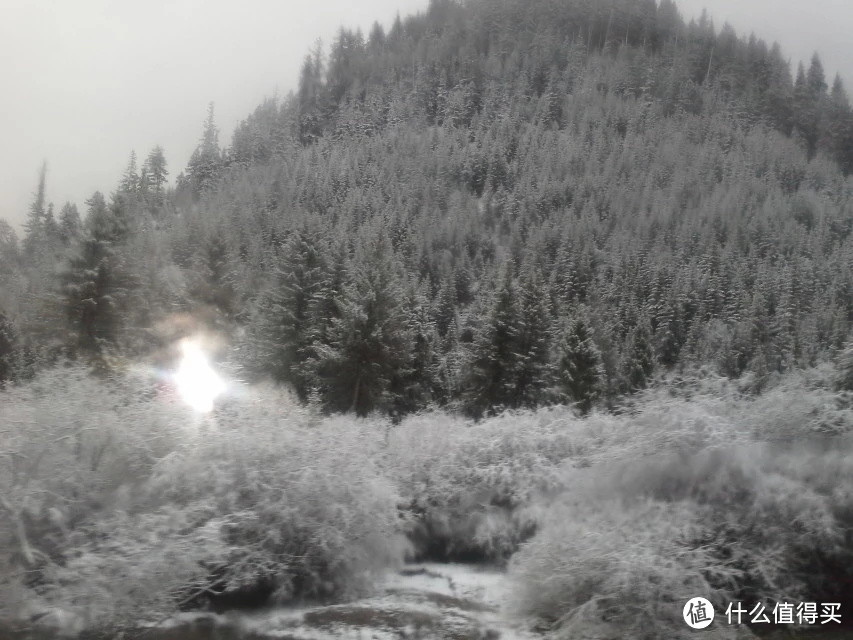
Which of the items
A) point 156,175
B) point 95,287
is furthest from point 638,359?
point 156,175

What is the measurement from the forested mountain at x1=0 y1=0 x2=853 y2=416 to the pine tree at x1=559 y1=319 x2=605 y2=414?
0.11 metres

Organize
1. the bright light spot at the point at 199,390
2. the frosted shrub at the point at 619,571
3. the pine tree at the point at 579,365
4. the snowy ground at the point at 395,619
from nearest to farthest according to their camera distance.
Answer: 1. the frosted shrub at the point at 619,571
2. the snowy ground at the point at 395,619
3. the bright light spot at the point at 199,390
4. the pine tree at the point at 579,365

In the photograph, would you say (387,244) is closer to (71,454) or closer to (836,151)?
(71,454)

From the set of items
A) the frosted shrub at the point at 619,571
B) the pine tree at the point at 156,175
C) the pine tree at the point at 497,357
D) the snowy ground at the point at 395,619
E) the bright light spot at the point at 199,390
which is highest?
the pine tree at the point at 156,175

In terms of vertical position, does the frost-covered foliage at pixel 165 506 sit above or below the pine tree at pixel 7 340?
below

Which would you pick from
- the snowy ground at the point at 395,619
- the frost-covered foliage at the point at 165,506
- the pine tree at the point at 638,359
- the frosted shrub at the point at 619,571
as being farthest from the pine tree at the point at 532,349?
the frosted shrub at the point at 619,571

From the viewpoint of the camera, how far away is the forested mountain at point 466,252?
33.5 m

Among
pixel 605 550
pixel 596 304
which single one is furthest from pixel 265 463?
pixel 596 304

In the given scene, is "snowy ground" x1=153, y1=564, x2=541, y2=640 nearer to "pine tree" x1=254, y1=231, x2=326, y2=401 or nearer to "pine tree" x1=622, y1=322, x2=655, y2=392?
"pine tree" x1=254, y1=231, x2=326, y2=401

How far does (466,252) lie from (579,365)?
71215 millimetres

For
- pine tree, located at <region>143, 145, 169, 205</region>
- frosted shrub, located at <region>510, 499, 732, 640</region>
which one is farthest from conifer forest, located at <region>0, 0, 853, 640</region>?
pine tree, located at <region>143, 145, 169, 205</region>

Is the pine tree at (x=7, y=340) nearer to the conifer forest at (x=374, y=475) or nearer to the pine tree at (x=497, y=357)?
the conifer forest at (x=374, y=475)

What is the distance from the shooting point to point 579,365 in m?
36.0

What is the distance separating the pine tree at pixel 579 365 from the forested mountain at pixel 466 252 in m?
0.11
